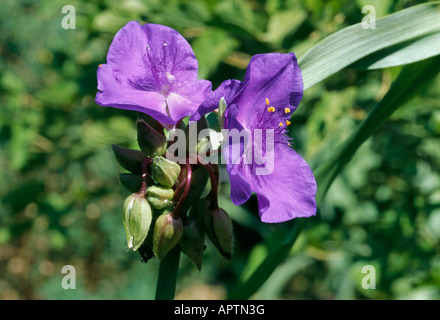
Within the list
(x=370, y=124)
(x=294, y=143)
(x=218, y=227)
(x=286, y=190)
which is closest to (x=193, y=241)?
(x=218, y=227)

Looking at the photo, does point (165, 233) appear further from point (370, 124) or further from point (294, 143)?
point (294, 143)

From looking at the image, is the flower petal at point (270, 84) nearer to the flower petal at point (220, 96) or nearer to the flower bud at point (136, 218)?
the flower petal at point (220, 96)

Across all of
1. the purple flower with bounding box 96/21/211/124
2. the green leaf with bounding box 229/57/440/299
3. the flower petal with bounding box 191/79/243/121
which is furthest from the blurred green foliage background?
the flower petal with bounding box 191/79/243/121

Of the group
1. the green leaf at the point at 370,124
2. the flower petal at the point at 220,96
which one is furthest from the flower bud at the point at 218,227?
the green leaf at the point at 370,124

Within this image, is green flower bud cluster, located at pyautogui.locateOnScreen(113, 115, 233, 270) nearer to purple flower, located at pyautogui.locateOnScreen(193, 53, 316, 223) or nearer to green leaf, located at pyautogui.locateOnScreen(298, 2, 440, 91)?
purple flower, located at pyautogui.locateOnScreen(193, 53, 316, 223)

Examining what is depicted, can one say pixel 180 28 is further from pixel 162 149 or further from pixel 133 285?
pixel 133 285
